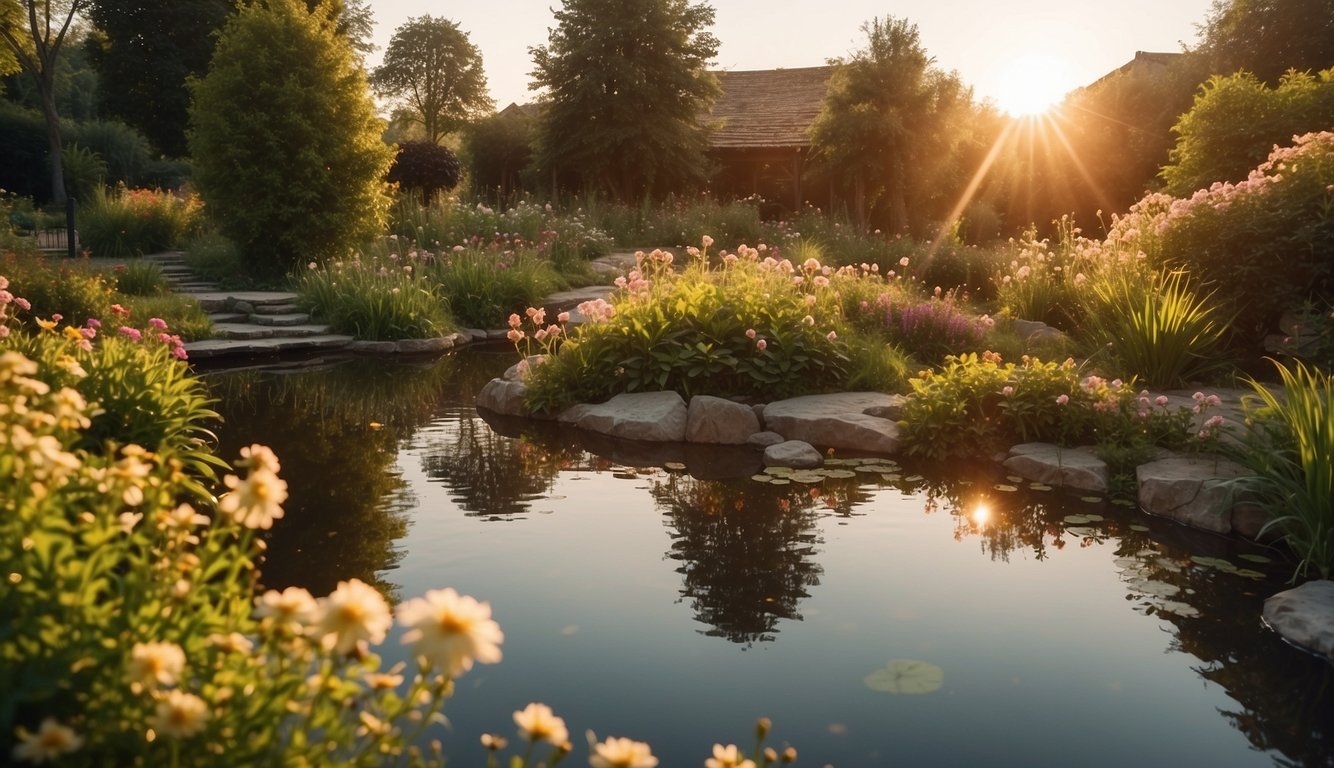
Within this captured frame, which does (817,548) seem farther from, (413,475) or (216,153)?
(216,153)

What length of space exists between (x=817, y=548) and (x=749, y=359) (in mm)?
3427

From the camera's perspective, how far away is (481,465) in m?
7.31

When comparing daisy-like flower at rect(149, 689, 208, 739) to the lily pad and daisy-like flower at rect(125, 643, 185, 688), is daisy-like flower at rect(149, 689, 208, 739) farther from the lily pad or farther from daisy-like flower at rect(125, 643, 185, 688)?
the lily pad

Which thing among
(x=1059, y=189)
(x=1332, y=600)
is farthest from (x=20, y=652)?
(x=1059, y=189)

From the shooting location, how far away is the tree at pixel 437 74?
56312 millimetres

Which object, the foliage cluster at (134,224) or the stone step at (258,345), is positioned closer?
the stone step at (258,345)

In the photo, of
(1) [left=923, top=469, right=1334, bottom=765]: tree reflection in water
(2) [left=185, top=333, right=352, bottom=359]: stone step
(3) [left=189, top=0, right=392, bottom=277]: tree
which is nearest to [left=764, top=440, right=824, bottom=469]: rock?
(1) [left=923, top=469, right=1334, bottom=765]: tree reflection in water

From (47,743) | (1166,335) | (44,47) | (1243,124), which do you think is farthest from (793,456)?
(44,47)

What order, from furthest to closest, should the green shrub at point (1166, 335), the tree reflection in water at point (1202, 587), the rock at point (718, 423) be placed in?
the green shrub at point (1166, 335) < the rock at point (718, 423) < the tree reflection in water at point (1202, 587)

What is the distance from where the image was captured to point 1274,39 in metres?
24.9

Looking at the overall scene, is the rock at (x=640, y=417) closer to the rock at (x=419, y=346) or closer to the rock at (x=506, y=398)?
the rock at (x=506, y=398)

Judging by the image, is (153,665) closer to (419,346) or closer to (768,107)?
(419,346)

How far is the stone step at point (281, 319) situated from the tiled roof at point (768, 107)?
16.5 meters

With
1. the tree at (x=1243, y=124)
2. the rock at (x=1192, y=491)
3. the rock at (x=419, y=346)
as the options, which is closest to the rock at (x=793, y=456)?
Result: the rock at (x=1192, y=491)
